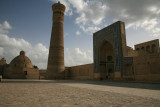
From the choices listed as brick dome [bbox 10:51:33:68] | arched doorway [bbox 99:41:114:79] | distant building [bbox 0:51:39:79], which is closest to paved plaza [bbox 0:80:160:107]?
arched doorway [bbox 99:41:114:79]

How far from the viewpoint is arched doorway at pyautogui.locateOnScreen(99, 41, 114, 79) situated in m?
17.9

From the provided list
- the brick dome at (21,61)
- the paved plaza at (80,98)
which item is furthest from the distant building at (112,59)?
the brick dome at (21,61)

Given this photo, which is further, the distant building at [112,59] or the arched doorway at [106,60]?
the arched doorway at [106,60]

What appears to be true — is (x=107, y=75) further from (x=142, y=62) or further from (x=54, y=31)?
(x=54, y=31)

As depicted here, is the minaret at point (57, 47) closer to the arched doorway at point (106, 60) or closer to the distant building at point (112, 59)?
the distant building at point (112, 59)

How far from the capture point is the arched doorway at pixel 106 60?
17.9m

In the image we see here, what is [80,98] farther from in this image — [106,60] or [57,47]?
[57,47]

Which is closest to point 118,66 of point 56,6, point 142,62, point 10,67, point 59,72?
point 142,62

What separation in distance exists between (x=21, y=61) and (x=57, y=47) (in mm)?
12186

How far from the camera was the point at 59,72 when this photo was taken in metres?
22.8

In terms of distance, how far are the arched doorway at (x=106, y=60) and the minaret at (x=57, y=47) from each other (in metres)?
7.78

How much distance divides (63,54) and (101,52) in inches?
307

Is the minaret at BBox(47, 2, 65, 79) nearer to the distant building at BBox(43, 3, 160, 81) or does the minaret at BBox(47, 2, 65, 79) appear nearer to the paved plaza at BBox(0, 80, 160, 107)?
the distant building at BBox(43, 3, 160, 81)

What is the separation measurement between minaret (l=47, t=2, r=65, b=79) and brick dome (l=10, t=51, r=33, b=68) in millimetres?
10363
